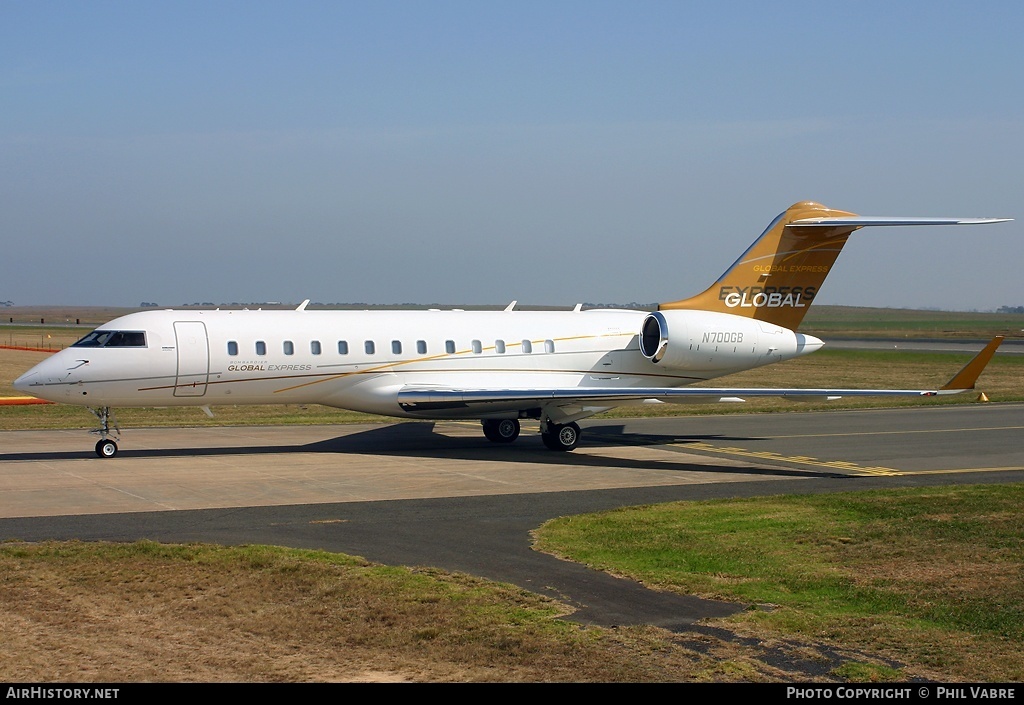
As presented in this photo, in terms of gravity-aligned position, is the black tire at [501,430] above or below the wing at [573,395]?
below

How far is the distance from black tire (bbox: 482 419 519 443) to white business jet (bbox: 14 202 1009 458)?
0.10 feet

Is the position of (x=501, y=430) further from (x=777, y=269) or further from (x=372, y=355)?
(x=777, y=269)

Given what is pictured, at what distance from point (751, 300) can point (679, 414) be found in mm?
7394

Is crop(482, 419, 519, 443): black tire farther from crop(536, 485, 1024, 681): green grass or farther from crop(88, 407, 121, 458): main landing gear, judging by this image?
crop(536, 485, 1024, 681): green grass

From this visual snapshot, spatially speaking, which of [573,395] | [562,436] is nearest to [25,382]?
[573,395]

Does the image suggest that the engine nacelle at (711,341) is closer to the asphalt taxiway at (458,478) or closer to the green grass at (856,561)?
the asphalt taxiway at (458,478)

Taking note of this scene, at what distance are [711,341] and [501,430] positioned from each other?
5.48m

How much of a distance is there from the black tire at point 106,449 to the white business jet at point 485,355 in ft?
0.09

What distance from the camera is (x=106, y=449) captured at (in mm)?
21938

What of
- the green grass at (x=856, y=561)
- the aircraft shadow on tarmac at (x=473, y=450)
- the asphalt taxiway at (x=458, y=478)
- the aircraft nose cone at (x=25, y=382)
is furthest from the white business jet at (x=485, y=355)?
the green grass at (x=856, y=561)

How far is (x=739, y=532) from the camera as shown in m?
14.4

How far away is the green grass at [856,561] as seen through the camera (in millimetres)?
9414

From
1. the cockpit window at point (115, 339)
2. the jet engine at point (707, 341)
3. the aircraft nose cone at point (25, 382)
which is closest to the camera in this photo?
the aircraft nose cone at point (25, 382)
